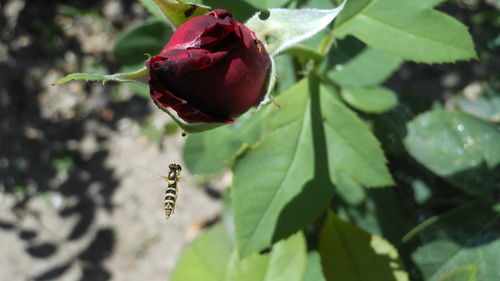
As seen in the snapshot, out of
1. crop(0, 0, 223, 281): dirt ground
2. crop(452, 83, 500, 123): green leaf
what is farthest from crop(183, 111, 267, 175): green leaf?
crop(0, 0, 223, 281): dirt ground

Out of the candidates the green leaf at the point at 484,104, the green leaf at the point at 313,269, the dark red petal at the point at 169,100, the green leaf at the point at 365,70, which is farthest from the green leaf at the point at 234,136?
the green leaf at the point at 484,104

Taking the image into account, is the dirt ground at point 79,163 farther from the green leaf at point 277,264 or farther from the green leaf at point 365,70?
the green leaf at point 365,70

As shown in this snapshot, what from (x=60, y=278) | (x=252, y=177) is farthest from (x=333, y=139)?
(x=60, y=278)

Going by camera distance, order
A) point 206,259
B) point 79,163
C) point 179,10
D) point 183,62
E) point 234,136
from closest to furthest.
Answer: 1. point 183,62
2. point 179,10
3. point 234,136
4. point 206,259
5. point 79,163

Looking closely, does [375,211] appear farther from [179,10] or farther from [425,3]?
[179,10]

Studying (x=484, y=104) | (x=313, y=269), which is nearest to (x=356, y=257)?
(x=313, y=269)

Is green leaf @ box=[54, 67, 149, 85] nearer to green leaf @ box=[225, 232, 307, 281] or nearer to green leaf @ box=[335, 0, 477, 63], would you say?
green leaf @ box=[335, 0, 477, 63]

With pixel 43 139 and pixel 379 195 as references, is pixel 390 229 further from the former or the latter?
pixel 43 139
